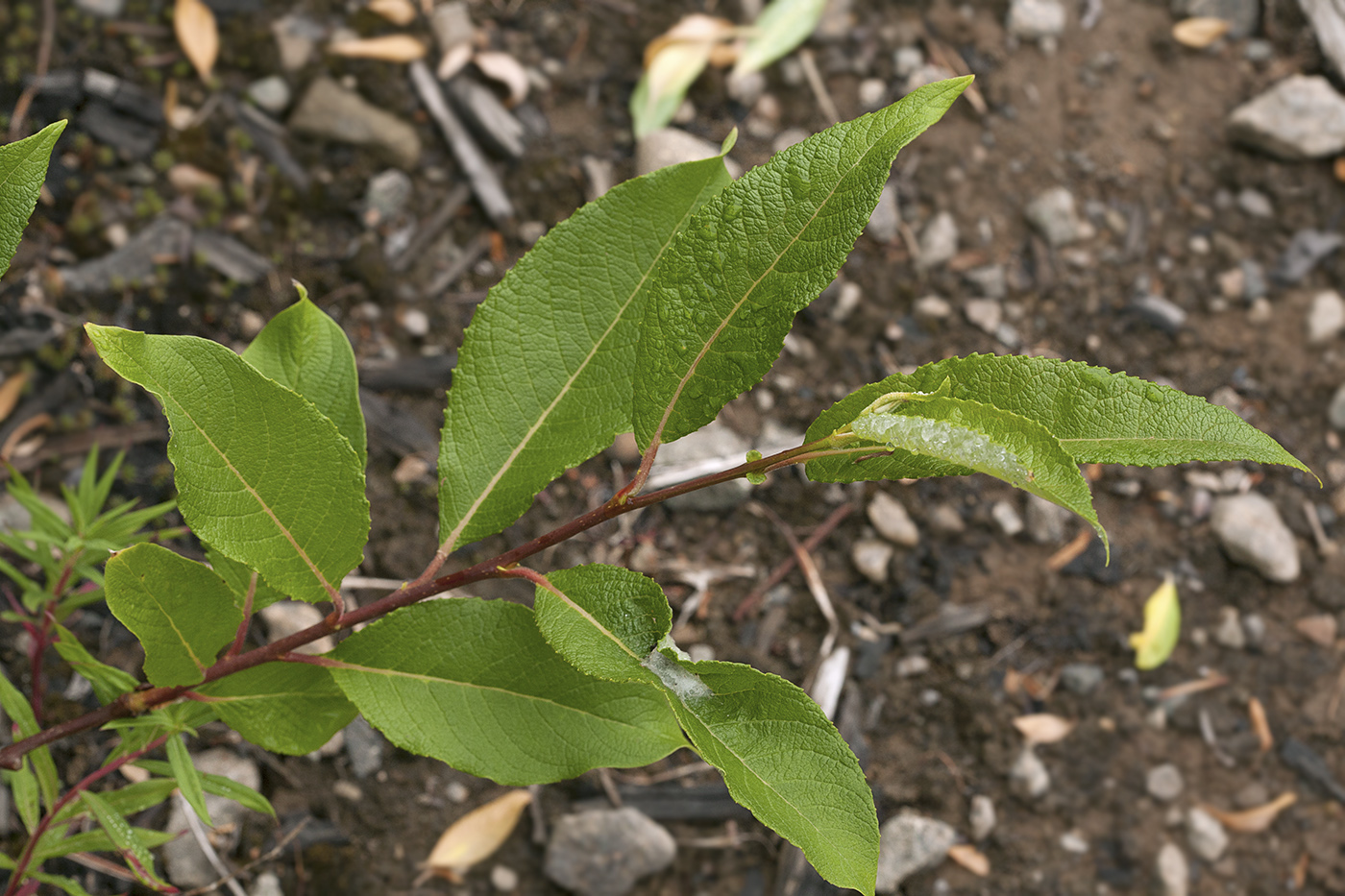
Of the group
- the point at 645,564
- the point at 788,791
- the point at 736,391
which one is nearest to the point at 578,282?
the point at 736,391

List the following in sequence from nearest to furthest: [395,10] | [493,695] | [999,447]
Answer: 1. [999,447]
2. [493,695]
3. [395,10]

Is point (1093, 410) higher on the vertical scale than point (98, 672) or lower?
higher

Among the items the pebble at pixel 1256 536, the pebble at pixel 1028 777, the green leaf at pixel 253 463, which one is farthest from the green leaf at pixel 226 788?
the pebble at pixel 1256 536

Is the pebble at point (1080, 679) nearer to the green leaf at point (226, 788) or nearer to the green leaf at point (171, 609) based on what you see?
the green leaf at point (226, 788)

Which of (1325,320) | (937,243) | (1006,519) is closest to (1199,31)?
(1325,320)

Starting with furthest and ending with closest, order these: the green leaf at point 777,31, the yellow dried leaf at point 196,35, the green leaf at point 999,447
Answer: the green leaf at point 777,31
the yellow dried leaf at point 196,35
the green leaf at point 999,447

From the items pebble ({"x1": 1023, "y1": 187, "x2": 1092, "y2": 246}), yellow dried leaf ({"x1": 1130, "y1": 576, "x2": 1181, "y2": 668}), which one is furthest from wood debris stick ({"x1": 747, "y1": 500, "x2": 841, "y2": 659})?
pebble ({"x1": 1023, "y1": 187, "x2": 1092, "y2": 246})

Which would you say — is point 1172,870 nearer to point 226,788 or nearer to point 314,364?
point 226,788
